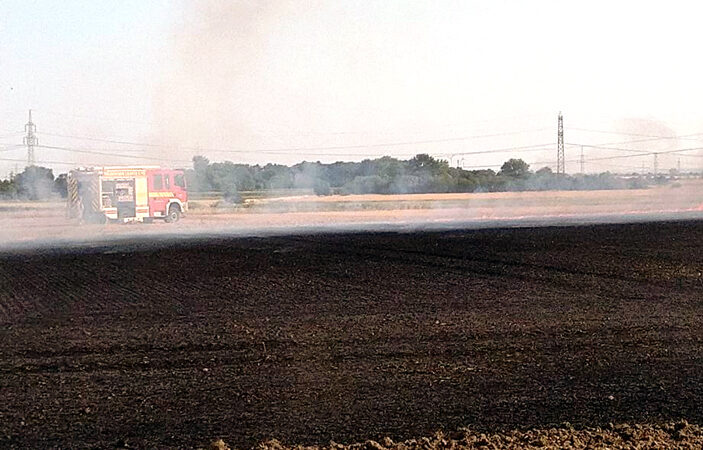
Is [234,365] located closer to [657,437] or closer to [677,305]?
[657,437]

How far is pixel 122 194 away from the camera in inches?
1706

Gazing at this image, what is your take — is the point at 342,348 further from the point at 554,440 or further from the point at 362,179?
the point at 362,179

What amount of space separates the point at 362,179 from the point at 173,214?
Answer: 39.0 meters

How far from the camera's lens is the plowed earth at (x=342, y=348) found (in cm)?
816

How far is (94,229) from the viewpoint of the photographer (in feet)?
134

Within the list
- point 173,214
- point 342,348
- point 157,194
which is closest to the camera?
point 342,348

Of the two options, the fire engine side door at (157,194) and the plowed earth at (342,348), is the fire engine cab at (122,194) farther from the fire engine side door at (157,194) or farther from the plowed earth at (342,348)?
the plowed earth at (342,348)

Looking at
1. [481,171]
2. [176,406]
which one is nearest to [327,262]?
[176,406]

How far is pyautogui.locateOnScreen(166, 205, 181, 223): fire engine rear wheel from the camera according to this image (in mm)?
44656

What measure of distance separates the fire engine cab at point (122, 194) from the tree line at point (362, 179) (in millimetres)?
18368

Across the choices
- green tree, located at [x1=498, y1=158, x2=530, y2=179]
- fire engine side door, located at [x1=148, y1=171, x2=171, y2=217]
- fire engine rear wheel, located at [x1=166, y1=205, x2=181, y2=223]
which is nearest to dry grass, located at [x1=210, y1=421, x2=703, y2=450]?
fire engine side door, located at [x1=148, y1=171, x2=171, y2=217]

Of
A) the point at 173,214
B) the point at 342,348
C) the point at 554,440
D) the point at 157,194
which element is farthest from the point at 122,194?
the point at 554,440

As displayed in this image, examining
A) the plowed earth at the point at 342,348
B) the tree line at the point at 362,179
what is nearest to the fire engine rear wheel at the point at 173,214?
the tree line at the point at 362,179

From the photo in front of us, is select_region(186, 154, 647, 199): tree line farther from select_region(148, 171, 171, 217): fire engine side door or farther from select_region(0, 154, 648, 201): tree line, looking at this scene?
select_region(148, 171, 171, 217): fire engine side door
